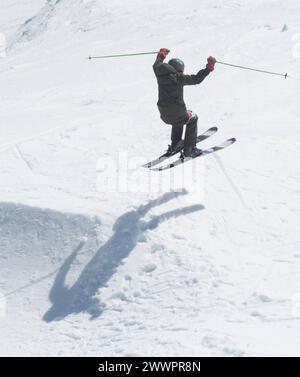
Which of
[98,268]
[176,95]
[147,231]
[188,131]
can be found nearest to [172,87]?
[176,95]

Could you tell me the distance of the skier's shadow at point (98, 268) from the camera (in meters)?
A: 9.71

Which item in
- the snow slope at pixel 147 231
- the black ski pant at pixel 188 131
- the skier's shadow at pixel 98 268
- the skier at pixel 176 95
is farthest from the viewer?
the black ski pant at pixel 188 131

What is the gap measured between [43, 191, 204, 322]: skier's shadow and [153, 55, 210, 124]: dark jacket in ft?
5.49

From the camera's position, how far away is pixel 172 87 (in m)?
10.5

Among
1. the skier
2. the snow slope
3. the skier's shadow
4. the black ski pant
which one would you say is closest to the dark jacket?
the skier

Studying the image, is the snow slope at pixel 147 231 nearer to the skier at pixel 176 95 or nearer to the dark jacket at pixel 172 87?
the skier at pixel 176 95

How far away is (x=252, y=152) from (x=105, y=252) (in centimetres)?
458

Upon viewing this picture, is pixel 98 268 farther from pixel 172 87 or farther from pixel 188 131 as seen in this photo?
pixel 172 87

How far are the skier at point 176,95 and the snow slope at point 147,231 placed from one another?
0.79 meters

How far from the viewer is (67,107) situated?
1786cm

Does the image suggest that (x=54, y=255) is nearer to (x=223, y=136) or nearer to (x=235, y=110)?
(x=223, y=136)

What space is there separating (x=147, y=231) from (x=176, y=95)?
2.43 metres

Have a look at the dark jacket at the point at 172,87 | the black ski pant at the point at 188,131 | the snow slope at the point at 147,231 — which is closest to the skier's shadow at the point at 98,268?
the snow slope at the point at 147,231
